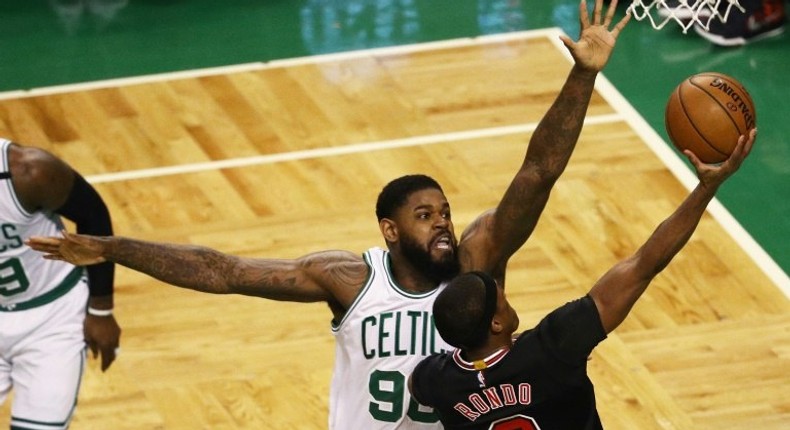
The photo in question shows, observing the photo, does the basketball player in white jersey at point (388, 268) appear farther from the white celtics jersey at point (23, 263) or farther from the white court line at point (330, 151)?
the white court line at point (330, 151)

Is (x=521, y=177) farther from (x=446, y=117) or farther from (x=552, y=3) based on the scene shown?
(x=552, y=3)

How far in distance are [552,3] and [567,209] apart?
10.6 feet

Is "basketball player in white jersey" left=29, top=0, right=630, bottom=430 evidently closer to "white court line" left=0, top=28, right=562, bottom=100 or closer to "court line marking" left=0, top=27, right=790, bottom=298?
"court line marking" left=0, top=27, right=790, bottom=298

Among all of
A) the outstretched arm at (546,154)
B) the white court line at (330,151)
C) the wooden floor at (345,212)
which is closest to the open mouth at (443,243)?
the outstretched arm at (546,154)

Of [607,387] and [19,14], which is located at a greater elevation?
[607,387]

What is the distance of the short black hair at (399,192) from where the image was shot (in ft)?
16.0

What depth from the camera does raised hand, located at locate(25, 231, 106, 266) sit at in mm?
4750

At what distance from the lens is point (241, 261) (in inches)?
193

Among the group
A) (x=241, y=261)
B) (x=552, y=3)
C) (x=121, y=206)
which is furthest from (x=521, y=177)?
(x=552, y=3)

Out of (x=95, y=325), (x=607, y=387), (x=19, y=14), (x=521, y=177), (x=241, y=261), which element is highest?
(x=521, y=177)

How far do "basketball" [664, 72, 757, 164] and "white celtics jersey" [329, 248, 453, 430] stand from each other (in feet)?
2.96

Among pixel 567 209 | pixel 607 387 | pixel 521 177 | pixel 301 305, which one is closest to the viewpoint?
pixel 521 177

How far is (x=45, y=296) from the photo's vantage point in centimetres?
582

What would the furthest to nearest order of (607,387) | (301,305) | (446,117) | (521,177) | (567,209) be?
(446,117) → (567,209) → (301,305) → (607,387) → (521,177)
